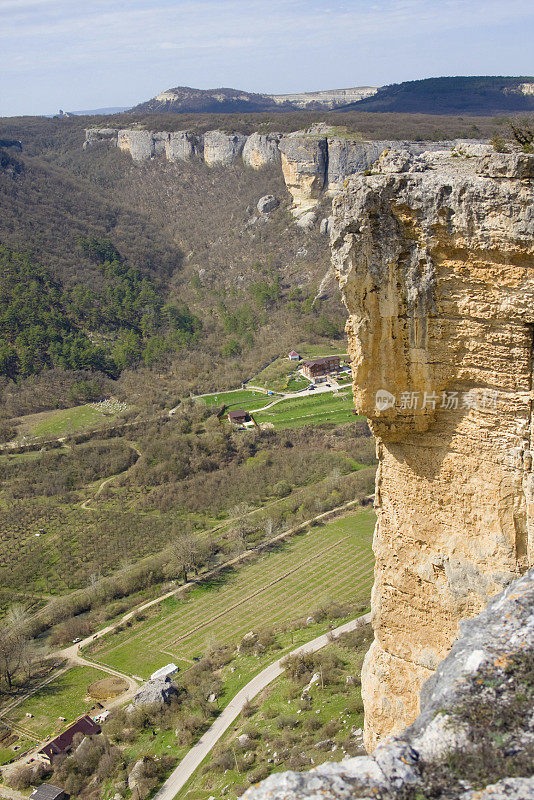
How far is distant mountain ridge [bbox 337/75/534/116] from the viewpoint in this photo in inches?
4456

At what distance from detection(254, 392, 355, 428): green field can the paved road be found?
26676 mm

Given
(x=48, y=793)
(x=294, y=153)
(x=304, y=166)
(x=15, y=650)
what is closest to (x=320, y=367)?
(x=304, y=166)

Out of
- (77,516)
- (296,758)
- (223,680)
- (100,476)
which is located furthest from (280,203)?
(296,758)

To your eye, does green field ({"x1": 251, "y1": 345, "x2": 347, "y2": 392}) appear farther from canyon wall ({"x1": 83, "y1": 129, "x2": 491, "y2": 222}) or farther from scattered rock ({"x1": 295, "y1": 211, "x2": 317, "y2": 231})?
scattered rock ({"x1": 295, "y1": 211, "x2": 317, "y2": 231})

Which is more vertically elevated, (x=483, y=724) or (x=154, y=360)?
(x=483, y=724)

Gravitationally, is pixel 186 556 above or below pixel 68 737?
above

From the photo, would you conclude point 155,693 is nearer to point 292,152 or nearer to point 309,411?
point 309,411

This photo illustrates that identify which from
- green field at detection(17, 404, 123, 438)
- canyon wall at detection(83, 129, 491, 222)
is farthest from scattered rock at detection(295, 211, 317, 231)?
green field at detection(17, 404, 123, 438)

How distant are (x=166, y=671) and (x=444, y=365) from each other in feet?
68.2

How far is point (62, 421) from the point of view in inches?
2194

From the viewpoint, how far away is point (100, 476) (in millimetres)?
47094

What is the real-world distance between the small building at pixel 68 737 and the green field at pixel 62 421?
32.3m

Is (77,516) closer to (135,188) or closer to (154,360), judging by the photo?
(154,360)

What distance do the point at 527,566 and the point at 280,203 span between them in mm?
85976
